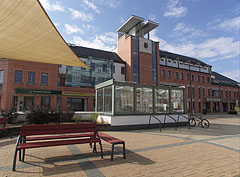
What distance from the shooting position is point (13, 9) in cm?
382

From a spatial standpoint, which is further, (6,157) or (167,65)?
(167,65)

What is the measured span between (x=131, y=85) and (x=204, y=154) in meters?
6.51

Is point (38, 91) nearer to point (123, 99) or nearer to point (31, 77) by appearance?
point (31, 77)

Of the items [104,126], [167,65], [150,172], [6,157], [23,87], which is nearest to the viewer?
[150,172]

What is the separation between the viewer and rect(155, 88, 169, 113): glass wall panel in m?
11.6

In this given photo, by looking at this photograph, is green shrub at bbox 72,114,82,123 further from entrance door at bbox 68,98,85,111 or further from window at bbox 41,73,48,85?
window at bbox 41,73,48,85

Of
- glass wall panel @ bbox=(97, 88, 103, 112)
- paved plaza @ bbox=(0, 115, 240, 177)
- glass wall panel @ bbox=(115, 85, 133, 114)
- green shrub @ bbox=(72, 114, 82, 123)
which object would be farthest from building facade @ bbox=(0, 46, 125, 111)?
paved plaza @ bbox=(0, 115, 240, 177)

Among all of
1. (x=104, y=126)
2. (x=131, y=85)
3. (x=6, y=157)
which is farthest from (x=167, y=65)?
(x=6, y=157)

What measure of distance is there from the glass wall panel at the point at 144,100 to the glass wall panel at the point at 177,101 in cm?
215

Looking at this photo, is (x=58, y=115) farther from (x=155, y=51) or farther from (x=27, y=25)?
(x=155, y=51)

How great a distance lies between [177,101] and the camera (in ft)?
41.3

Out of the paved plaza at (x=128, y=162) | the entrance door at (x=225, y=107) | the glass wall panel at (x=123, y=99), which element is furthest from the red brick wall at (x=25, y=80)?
the entrance door at (x=225, y=107)

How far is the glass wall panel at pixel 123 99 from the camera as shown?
10047 millimetres

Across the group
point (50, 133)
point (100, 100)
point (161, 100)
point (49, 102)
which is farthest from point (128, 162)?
point (49, 102)
